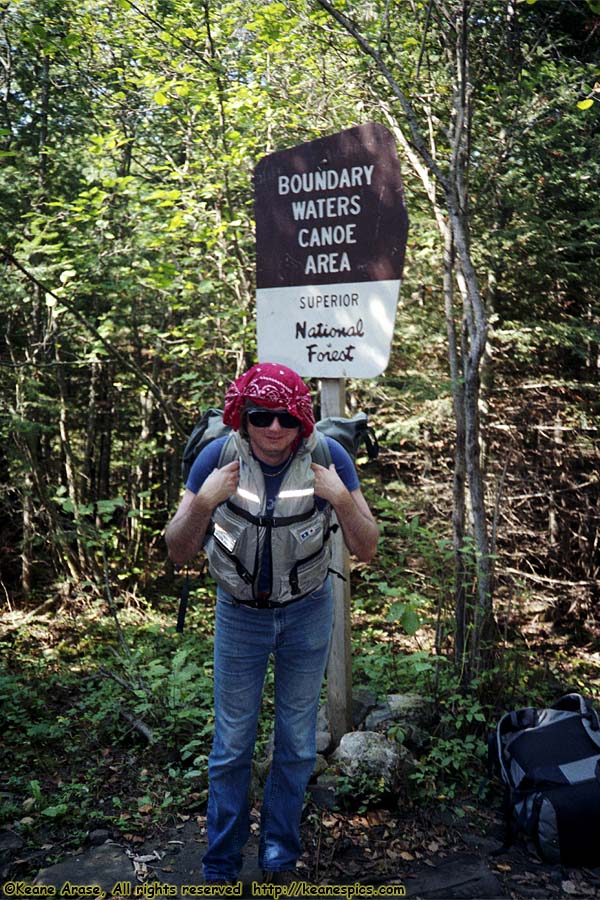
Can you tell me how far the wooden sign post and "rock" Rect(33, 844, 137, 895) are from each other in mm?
1368

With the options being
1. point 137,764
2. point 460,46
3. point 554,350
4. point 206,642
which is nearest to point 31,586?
point 206,642

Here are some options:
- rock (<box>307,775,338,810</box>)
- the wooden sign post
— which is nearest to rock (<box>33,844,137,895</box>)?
rock (<box>307,775,338,810</box>)

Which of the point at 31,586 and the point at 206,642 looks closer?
the point at 206,642

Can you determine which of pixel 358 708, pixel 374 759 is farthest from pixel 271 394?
pixel 358 708

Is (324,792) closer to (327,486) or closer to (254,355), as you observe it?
(327,486)

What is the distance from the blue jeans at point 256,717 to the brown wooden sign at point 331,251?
140cm

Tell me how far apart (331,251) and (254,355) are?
408 cm

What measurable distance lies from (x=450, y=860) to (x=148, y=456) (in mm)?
6257

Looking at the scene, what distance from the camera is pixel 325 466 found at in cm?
291

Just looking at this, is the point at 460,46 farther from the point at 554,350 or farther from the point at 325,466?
the point at 554,350

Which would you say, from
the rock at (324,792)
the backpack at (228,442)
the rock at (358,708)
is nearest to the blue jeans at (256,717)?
the backpack at (228,442)

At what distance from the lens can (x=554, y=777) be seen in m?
3.46

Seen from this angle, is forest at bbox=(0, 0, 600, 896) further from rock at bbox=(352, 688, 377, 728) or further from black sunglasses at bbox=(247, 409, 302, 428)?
black sunglasses at bbox=(247, 409, 302, 428)

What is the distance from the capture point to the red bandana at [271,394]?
2715 millimetres
